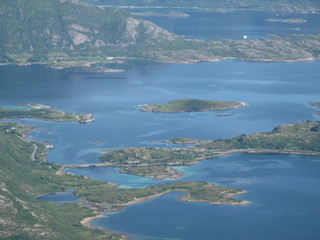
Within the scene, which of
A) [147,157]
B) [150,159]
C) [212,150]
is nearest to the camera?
[150,159]

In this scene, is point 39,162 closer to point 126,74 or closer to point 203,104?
point 203,104

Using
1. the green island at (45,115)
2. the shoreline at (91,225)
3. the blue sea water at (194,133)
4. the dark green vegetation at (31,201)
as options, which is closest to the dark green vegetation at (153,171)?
the blue sea water at (194,133)

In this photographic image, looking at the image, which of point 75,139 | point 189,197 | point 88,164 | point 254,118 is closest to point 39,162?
point 88,164

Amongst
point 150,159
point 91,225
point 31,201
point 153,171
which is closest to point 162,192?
point 153,171

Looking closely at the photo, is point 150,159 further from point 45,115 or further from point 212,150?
point 45,115

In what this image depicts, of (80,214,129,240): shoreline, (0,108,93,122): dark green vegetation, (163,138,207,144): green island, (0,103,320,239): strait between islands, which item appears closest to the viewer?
(80,214,129,240): shoreline

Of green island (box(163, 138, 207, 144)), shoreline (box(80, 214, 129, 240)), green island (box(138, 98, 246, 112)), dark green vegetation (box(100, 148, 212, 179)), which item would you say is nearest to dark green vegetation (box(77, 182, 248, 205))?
shoreline (box(80, 214, 129, 240))

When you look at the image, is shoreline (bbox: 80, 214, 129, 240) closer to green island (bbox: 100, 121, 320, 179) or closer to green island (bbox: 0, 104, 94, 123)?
green island (bbox: 100, 121, 320, 179)
